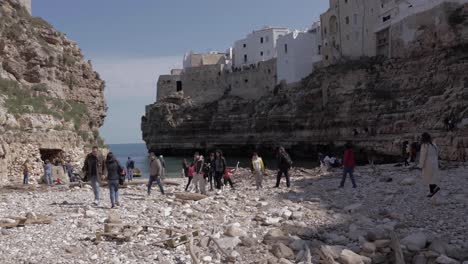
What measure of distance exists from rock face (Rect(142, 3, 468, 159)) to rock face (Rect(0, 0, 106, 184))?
23.0 m

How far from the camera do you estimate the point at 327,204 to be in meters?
13.2

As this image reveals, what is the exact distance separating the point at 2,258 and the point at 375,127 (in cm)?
4201

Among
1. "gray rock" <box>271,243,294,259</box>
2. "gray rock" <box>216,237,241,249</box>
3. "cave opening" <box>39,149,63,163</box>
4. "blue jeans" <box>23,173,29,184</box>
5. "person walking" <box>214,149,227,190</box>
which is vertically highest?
"cave opening" <box>39,149,63,163</box>

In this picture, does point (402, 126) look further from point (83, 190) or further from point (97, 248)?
point (97, 248)

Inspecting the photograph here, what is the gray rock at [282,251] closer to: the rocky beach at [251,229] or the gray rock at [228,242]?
the rocky beach at [251,229]

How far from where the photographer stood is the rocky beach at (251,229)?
26.4 ft

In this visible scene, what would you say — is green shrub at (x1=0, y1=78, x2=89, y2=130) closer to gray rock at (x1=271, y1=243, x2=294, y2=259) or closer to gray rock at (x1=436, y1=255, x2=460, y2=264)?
gray rock at (x1=271, y1=243, x2=294, y2=259)

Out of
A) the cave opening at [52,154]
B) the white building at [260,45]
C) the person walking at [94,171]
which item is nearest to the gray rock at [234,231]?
the person walking at [94,171]

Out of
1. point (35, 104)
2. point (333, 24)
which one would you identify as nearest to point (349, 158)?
point (35, 104)

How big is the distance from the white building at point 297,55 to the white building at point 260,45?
11.9 m

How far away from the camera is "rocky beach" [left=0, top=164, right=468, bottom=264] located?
8039mm

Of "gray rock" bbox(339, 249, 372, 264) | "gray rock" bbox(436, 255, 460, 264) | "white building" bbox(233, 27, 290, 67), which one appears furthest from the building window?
"gray rock" bbox(436, 255, 460, 264)

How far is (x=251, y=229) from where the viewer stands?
9938mm

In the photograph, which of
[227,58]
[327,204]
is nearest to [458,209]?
[327,204]
